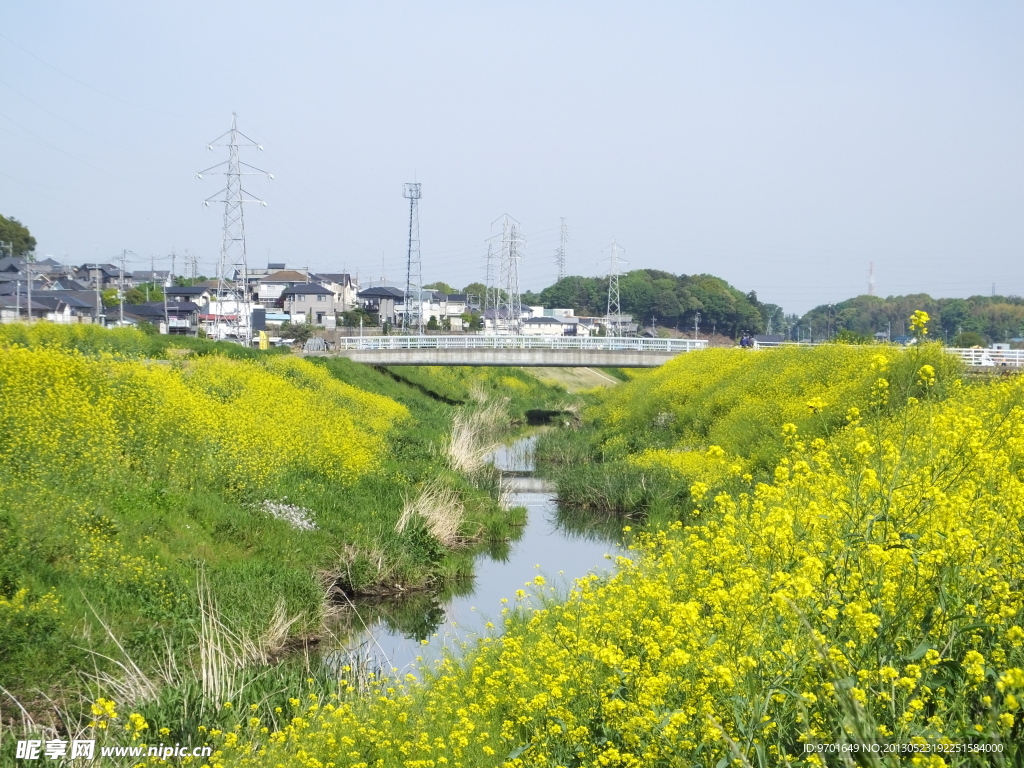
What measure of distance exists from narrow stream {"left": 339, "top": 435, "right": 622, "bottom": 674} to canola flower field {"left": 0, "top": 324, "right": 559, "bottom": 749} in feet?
2.15

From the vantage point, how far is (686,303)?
104 meters

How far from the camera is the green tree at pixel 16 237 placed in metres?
79.2

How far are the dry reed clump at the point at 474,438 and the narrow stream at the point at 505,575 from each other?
106 centimetres

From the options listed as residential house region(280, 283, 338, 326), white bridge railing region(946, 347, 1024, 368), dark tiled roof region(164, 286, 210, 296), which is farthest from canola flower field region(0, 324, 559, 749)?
residential house region(280, 283, 338, 326)

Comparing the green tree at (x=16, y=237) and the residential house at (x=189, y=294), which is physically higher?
the green tree at (x=16, y=237)

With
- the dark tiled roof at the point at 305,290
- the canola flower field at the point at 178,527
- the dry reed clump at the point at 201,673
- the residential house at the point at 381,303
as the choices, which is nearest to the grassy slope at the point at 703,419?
the canola flower field at the point at 178,527

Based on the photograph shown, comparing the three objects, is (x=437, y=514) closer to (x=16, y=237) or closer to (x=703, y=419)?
(x=703, y=419)

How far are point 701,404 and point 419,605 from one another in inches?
670

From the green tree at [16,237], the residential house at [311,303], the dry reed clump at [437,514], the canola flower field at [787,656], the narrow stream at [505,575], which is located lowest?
the narrow stream at [505,575]

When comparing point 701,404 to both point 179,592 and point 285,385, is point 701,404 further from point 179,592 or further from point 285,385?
point 179,592

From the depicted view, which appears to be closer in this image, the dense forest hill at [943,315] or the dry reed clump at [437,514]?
the dry reed clump at [437,514]

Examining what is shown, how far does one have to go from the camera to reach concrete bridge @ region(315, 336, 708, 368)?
43.3 m

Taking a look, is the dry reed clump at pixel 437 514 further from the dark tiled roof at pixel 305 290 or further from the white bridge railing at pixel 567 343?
the dark tiled roof at pixel 305 290

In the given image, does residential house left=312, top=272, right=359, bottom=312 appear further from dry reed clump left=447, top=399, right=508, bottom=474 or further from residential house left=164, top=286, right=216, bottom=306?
dry reed clump left=447, top=399, right=508, bottom=474
